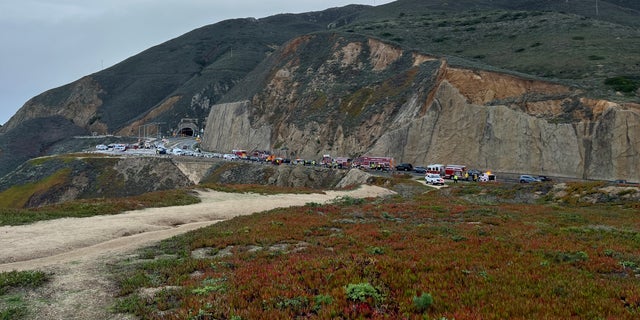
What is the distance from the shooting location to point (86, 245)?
67.6 ft

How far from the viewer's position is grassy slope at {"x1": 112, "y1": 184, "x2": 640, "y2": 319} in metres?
8.40

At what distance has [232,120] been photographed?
123 metres

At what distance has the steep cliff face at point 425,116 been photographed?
5903 centimetres

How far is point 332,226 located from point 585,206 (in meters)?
26.2

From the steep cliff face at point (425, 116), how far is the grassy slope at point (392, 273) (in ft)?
149

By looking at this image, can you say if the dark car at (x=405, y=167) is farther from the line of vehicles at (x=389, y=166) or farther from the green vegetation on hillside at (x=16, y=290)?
the green vegetation on hillside at (x=16, y=290)

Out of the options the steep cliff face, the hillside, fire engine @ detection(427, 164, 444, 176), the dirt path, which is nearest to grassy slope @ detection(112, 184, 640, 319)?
the dirt path

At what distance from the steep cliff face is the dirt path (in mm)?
42535

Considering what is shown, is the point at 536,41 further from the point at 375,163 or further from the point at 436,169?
the point at 375,163

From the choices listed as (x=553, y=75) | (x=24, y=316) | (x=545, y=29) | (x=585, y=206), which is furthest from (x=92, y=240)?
(x=545, y=29)

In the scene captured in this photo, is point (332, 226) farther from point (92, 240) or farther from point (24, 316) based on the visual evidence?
point (24, 316)

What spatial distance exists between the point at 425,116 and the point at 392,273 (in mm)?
67920

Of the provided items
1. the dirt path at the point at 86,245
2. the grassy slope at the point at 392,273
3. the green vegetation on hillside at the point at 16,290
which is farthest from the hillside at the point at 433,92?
the green vegetation on hillside at the point at 16,290

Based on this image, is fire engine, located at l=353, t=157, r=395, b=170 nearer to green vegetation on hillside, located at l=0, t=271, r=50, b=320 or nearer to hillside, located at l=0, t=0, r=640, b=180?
hillside, located at l=0, t=0, r=640, b=180
